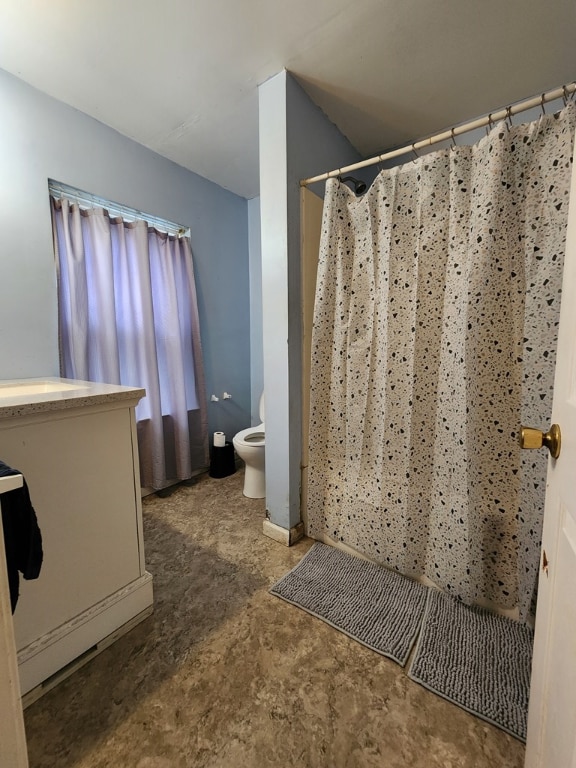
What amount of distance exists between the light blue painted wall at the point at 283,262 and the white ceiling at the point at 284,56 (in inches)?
5.6

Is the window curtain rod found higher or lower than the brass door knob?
higher

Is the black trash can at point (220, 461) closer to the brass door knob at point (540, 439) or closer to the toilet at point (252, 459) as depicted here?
the toilet at point (252, 459)

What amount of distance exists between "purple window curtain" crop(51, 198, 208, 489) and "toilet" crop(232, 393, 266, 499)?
0.45m

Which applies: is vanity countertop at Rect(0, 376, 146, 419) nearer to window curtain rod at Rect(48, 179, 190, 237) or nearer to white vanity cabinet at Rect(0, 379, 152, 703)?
white vanity cabinet at Rect(0, 379, 152, 703)

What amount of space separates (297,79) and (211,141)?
2.24ft

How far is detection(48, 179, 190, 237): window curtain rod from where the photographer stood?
1.72 metres

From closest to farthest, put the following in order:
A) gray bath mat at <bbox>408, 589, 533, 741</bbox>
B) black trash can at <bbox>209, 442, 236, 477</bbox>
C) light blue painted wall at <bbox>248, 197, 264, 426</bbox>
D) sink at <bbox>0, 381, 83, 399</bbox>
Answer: gray bath mat at <bbox>408, 589, 533, 741</bbox>
sink at <bbox>0, 381, 83, 399</bbox>
black trash can at <bbox>209, 442, 236, 477</bbox>
light blue painted wall at <bbox>248, 197, 264, 426</bbox>

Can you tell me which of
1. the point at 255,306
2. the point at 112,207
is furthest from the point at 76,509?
the point at 255,306

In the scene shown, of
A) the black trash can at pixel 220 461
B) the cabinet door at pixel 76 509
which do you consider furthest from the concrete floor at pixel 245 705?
the black trash can at pixel 220 461

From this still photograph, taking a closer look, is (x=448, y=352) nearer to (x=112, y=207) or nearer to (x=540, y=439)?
(x=540, y=439)

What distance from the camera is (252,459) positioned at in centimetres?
209

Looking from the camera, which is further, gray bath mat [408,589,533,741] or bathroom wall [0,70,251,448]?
bathroom wall [0,70,251,448]

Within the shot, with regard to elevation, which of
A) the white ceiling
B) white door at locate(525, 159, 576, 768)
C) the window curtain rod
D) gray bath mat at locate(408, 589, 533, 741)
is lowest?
gray bath mat at locate(408, 589, 533, 741)

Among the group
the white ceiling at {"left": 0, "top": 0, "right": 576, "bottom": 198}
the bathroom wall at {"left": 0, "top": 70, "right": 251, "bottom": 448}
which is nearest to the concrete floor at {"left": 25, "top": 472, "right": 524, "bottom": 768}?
the bathroom wall at {"left": 0, "top": 70, "right": 251, "bottom": 448}
